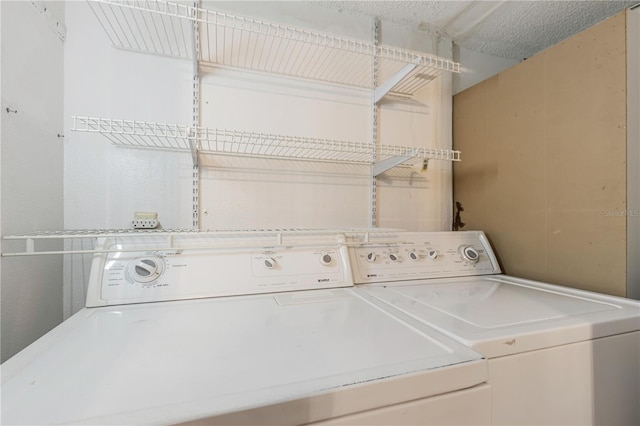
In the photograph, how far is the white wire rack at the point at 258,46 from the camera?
3.55ft

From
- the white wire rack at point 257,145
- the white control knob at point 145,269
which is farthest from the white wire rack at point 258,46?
the white control knob at point 145,269

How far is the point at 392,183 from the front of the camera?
1.47m

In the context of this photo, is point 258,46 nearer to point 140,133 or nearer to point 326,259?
point 140,133

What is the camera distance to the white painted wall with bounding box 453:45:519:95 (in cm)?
164

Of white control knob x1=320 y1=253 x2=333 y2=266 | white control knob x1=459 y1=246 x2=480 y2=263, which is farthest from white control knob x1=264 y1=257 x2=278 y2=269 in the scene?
white control knob x1=459 y1=246 x2=480 y2=263

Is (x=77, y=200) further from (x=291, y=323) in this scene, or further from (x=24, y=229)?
(x=291, y=323)

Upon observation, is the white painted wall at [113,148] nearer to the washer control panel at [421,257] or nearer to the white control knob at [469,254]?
the washer control panel at [421,257]

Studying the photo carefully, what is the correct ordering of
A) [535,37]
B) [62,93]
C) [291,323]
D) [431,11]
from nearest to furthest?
[291,323], [62,93], [431,11], [535,37]

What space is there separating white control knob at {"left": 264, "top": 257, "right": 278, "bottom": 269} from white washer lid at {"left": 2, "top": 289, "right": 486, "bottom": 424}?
0.21m

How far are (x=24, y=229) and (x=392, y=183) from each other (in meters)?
1.46

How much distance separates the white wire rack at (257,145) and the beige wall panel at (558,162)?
30 centimetres

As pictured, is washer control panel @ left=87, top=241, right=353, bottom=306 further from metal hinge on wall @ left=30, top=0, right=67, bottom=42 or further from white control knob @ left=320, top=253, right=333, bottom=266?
metal hinge on wall @ left=30, top=0, right=67, bottom=42

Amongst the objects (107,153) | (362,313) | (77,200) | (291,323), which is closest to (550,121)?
(362,313)

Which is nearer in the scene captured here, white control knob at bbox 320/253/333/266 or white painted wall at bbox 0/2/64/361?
white painted wall at bbox 0/2/64/361
